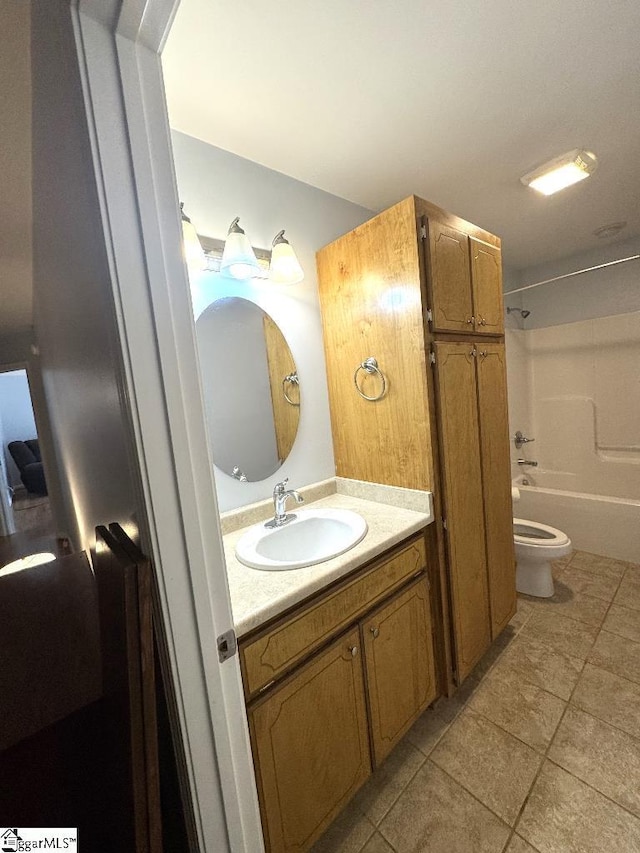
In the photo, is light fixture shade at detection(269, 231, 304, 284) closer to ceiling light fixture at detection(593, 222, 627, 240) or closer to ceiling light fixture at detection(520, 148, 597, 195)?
ceiling light fixture at detection(520, 148, 597, 195)

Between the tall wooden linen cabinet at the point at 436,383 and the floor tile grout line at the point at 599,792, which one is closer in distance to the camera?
the floor tile grout line at the point at 599,792

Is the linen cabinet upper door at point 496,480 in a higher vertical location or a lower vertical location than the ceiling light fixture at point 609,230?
lower

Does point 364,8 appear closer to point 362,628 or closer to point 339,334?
point 339,334

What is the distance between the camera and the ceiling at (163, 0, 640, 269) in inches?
35.8

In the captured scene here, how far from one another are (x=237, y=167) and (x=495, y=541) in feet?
6.83

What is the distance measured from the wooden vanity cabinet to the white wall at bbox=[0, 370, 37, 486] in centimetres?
176

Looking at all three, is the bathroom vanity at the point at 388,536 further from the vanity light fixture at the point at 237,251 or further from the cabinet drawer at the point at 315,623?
the vanity light fixture at the point at 237,251

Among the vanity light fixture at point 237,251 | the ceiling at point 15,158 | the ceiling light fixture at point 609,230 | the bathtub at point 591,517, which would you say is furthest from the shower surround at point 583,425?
the ceiling at point 15,158

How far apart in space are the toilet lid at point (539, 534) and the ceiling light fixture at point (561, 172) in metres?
1.96

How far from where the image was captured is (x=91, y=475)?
105 centimetres

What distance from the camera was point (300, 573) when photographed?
972 mm

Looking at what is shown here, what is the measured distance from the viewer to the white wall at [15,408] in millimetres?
1725

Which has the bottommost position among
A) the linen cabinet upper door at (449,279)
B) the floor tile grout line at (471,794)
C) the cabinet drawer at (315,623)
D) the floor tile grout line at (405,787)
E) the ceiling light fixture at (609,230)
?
the floor tile grout line at (405,787)

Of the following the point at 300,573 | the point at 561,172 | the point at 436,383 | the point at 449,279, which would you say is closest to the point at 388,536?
the point at 300,573
